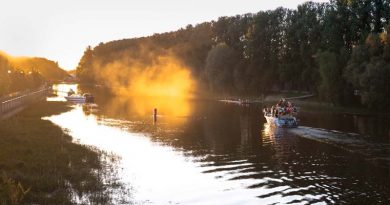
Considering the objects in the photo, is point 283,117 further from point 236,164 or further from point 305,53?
point 305,53

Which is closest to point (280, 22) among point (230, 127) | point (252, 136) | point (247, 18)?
point (247, 18)

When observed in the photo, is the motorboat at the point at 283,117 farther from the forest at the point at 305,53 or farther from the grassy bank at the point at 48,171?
the grassy bank at the point at 48,171

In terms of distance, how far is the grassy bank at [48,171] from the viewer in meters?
28.0

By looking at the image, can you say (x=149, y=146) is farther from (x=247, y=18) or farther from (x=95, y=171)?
(x=247, y=18)

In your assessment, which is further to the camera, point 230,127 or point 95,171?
point 230,127

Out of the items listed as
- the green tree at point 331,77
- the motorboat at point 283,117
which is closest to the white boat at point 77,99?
the green tree at point 331,77

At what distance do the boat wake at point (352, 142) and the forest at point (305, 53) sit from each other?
29127 millimetres

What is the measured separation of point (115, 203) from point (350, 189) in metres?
15.8

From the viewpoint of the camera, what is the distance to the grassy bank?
1104 inches

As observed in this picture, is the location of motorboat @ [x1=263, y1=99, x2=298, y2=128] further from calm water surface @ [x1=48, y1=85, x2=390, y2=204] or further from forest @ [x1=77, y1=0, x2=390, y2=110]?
forest @ [x1=77, y1=0, x2=390, y2=110]

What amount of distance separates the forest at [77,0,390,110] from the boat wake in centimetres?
2913

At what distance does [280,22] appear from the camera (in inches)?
5595

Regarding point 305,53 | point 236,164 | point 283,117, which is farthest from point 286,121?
point 305,53

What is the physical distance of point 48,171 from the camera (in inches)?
1359
